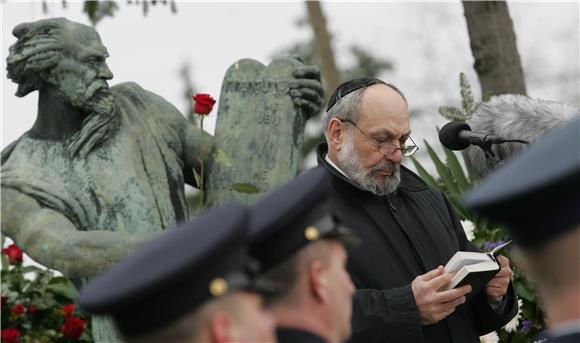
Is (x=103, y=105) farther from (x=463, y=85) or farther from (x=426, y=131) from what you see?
(x=426, y=131)

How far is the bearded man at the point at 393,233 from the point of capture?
462 cm

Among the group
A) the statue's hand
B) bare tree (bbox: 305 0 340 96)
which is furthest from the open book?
bare tree (bbox: 305 0 340 96)

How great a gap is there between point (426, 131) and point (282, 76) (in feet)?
52.9

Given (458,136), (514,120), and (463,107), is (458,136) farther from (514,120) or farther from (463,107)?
(463,107)

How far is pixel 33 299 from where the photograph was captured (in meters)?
6.97

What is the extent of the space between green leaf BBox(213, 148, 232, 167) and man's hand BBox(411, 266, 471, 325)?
1.36 metres

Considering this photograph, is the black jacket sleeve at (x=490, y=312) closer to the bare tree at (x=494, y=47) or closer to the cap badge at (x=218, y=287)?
the cap badge at (x=218, y=287)

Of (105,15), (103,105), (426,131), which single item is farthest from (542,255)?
(426,131)

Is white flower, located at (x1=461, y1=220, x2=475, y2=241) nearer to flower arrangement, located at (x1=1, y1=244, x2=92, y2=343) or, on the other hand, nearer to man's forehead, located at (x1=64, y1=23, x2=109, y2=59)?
flower arrangement, located at (x1=1, y1=244, x2=92, y2=343)

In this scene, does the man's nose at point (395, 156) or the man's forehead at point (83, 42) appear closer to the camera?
the man's nose at point (395, 156)

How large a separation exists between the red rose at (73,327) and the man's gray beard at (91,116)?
1420 mm

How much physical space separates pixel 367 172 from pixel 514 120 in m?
0.57

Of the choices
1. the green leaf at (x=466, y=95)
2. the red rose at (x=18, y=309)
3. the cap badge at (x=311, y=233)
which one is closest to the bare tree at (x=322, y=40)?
the green leaf at (x=466, y=95)

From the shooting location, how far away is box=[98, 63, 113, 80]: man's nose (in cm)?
543
